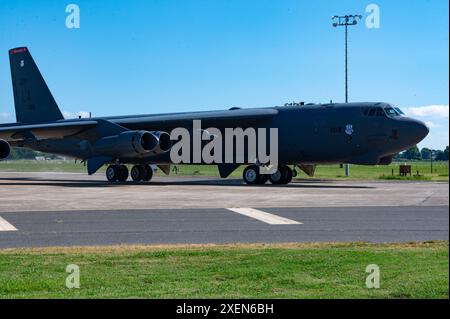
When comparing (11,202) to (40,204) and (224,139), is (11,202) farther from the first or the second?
(224,139)

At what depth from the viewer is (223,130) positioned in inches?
1334

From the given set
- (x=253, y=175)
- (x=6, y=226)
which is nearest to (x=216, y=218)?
(x=6, y=226)

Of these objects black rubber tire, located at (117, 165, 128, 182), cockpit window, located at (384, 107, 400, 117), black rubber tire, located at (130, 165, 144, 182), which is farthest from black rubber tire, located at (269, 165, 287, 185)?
black rubber tire, located at (117, 165, 128, 182)

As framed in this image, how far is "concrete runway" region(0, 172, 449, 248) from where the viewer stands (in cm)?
1265

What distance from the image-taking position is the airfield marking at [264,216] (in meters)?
15.2

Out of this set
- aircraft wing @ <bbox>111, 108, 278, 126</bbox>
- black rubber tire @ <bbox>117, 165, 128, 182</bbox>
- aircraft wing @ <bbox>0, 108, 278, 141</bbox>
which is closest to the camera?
aircraft wing @ <bbox>111, 108, 278, 126</bbox>

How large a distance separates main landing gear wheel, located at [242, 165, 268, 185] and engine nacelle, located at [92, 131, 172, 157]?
4379mm

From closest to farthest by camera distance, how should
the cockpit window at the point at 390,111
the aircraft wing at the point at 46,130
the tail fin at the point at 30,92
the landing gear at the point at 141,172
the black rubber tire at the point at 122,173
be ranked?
the cockpit window at the point at 390,111 → the aircraft wing at the point at 46,130 → the black rubber tire at the point at 122,173 → the landing gear at the point at 141,172 → the tail fin at the point at 30,92

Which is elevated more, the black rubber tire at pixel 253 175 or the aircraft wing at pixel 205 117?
the aircraft wing at pixel 205 117

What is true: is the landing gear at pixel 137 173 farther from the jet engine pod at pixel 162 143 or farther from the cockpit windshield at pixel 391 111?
the cockpit windshield at pixel 391 111

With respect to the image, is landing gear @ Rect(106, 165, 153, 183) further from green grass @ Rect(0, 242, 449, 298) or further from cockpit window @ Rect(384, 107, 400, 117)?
green grass @ Rect(0, 242, 449, 298)

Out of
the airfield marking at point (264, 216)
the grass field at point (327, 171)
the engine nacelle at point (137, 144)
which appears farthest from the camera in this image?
the grass field at point (327, 171)

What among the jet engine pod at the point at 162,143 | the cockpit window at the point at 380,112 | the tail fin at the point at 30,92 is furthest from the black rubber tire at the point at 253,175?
the tail fin at the point at 30,92

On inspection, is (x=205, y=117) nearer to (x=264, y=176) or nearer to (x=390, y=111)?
(x=264, y=176)
